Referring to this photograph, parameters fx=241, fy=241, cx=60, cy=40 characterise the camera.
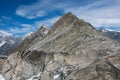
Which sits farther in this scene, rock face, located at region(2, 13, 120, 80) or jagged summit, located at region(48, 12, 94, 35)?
jagged summit, located at region(48, 12, 94, 35)

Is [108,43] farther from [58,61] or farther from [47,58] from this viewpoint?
[47,58]

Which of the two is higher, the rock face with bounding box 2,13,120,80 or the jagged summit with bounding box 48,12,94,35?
the jagged summit with bounding box 48,12,94,35

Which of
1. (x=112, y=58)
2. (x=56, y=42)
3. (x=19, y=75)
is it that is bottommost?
(x=19, y=75)

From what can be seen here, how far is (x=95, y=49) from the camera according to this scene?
85.5 feet

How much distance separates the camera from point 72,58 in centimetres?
2670

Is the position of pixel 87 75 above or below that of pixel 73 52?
below

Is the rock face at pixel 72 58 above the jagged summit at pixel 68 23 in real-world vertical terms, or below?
below

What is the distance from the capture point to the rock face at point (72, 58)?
74.3 feet

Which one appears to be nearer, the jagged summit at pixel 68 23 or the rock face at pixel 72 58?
the rock face at pixel 72 58

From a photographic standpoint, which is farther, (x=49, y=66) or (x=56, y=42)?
(x=56, y=42)

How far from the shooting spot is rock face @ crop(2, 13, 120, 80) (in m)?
22.7

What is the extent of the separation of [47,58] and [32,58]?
4299mm

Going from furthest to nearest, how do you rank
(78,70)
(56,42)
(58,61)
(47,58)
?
(56,42) < (47,58) < (58,61) < (78,70)

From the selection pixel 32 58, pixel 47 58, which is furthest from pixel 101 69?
pixel 32 58
